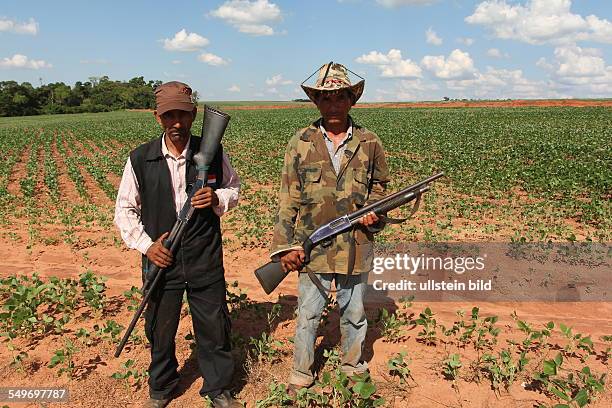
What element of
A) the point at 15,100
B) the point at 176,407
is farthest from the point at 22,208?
the point at 15,100

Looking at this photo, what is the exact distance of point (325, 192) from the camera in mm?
2967

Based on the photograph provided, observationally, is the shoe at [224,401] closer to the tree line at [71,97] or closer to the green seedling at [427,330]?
the green seedling at [427,330]

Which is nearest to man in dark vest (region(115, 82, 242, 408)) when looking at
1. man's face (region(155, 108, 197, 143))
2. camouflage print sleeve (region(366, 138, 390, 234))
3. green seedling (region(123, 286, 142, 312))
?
man's face (region(155, 108, 197, 143))

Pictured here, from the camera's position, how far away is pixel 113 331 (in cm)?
380

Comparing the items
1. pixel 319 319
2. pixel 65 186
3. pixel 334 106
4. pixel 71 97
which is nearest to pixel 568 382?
pixel 319 319

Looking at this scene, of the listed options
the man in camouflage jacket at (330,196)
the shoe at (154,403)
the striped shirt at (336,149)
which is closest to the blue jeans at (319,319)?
the man in camouflage jacket at (330,196)

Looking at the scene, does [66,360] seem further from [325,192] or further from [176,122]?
[325,192]

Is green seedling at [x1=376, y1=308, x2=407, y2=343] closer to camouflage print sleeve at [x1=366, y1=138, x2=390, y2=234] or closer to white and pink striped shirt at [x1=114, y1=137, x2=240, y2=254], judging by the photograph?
camouflage print sleeve at [x1=366, y1=138, x2=390, y2=234]

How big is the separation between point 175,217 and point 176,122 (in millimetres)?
613

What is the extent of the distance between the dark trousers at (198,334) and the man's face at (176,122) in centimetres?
103

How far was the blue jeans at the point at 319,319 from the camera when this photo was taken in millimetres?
3076

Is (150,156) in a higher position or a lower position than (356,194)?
higher

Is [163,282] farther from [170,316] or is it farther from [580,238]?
[580,238]

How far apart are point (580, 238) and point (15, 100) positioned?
291ft
